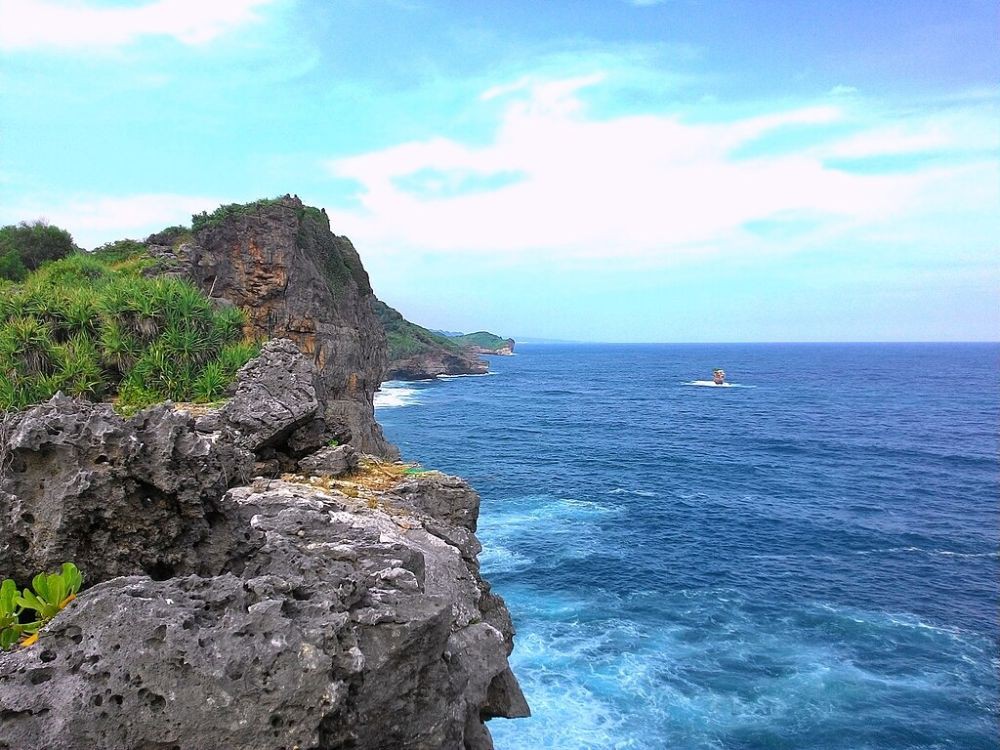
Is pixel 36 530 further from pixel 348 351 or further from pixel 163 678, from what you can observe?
pixel 348 351

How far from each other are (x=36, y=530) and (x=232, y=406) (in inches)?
204

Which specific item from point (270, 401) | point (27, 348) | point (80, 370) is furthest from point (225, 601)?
point (27, 348)

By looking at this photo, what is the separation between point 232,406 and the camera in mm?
10734

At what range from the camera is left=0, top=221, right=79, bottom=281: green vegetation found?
104 ft

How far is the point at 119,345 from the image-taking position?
14.4 meters

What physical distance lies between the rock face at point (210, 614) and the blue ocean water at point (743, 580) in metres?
15.8

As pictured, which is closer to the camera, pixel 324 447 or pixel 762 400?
pixel 324 447

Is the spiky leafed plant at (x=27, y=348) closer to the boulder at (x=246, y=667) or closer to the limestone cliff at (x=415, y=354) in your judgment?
the boulder at (x=246, y=667)

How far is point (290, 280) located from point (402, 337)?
102m

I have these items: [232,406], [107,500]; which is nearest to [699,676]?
[232,406]

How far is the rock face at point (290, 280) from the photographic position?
1255 inches

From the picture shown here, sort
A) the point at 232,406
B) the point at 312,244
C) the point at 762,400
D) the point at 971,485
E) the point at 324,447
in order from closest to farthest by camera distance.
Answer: the point at 232,406
the point at 324,447
the point at 312,244
the point at 971,485
the point at 762,400

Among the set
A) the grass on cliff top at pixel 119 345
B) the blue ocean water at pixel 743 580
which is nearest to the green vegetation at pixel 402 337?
the blue ocean water at pixel 743 580

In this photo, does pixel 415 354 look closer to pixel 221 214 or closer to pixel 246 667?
pixel 221 214
